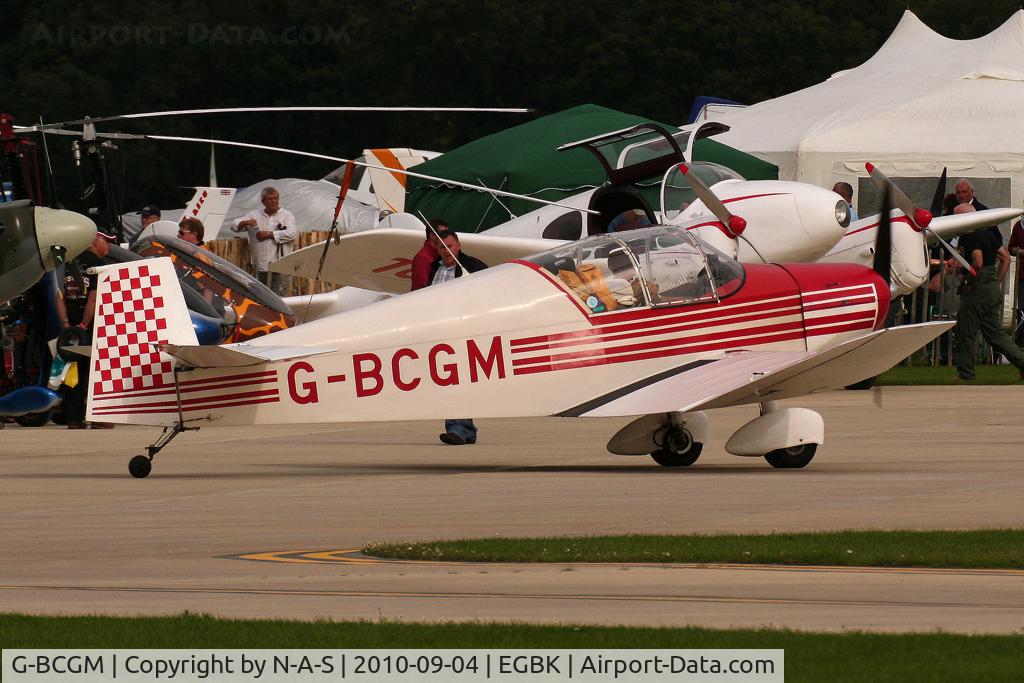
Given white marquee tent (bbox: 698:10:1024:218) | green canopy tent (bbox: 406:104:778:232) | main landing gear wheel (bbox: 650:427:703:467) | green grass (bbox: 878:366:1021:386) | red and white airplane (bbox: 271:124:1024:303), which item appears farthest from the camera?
green canopy tent (bbox: 406:104:778:232)

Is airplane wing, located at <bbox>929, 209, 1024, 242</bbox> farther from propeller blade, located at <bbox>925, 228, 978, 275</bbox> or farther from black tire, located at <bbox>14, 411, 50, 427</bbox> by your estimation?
black tire, located at <bbox>14, 411, 50, 427</bbox>

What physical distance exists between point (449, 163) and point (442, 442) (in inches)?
642

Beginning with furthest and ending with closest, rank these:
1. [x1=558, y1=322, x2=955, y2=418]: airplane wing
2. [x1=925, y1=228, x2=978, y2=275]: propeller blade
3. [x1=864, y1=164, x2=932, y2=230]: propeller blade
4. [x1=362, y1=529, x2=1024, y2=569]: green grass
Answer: [x1=925, y1=228, x2=978, y2=275]: propeller blade
[x1=864, y1=164, x2=932, y2=230]: propeller blade
[x1=558, y1=322, x2=955, y2=418]: airplane wing
[x1=362, y1=529, x2=1024, y2=569]: green grass

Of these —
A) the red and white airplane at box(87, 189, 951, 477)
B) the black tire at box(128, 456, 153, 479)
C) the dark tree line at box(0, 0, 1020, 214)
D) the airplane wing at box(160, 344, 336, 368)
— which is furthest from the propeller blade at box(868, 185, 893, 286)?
the dark tree line at box(0, 0, 1020, 214)

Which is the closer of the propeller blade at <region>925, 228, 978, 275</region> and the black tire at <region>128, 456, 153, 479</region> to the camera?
the black tire at <region>128, 456, 153, 479</region>

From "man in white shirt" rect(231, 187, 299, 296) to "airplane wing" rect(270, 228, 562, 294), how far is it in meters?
1.90

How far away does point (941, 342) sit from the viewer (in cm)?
2705

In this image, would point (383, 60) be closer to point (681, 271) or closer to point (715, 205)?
point (715, 205)

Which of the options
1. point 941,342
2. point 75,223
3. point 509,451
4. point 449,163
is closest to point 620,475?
point 509,451

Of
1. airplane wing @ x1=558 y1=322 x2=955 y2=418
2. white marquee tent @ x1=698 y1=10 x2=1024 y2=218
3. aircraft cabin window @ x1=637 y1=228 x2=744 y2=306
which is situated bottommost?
airplane wing @ x1=558 y1=322 x2=955 y2=418

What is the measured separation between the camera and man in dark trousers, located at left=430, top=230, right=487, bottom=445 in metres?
16.2

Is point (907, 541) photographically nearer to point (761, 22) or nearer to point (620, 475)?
point (620, 475)

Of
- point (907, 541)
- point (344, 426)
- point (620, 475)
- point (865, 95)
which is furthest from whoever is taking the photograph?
point (865, 95)

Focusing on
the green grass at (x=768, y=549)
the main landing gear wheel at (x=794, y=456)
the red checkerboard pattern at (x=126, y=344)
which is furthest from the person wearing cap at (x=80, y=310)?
the green grass at (x=768, y=549)
